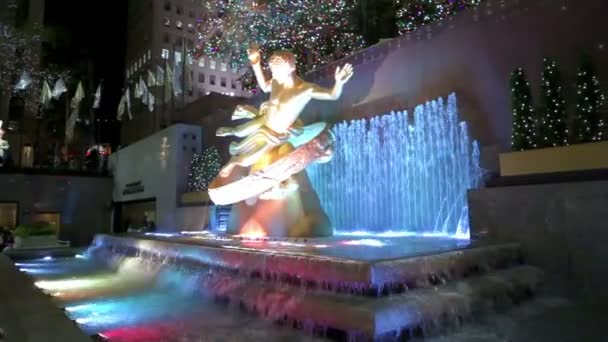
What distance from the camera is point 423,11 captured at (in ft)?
52.2

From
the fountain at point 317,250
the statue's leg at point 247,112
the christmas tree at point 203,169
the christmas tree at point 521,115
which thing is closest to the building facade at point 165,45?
the christmas tree at point 203,169

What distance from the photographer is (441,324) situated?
456 centimetres

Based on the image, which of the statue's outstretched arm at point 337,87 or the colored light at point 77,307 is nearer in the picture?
the colored light at point 77,307

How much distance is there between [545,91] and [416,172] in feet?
12.5

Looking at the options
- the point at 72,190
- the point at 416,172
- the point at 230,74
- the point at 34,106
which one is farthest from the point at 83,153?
the point at 416,172

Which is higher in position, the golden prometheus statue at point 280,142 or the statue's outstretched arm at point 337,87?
the statue's outstretched arm at point 337,87

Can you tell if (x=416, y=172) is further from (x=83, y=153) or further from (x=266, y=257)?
(x=83, y=153)

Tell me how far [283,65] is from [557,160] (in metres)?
5.24

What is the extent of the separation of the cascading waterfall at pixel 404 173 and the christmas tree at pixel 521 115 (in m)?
1.68

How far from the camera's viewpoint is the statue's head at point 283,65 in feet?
29.9

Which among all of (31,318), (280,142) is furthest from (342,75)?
(31,318)

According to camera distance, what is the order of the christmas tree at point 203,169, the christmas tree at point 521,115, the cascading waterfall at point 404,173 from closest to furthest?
1. the christmas tree at point 521,115
2. the cascading waterfall at point 404,173
3. the christmas tree at point 203,169

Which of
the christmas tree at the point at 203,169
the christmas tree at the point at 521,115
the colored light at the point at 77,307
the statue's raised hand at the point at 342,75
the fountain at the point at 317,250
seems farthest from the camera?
the christmas tree at the point at 203,169

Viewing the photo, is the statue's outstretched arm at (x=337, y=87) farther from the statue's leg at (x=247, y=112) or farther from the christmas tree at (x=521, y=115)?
the christmas tree at (x=521, y=115)
